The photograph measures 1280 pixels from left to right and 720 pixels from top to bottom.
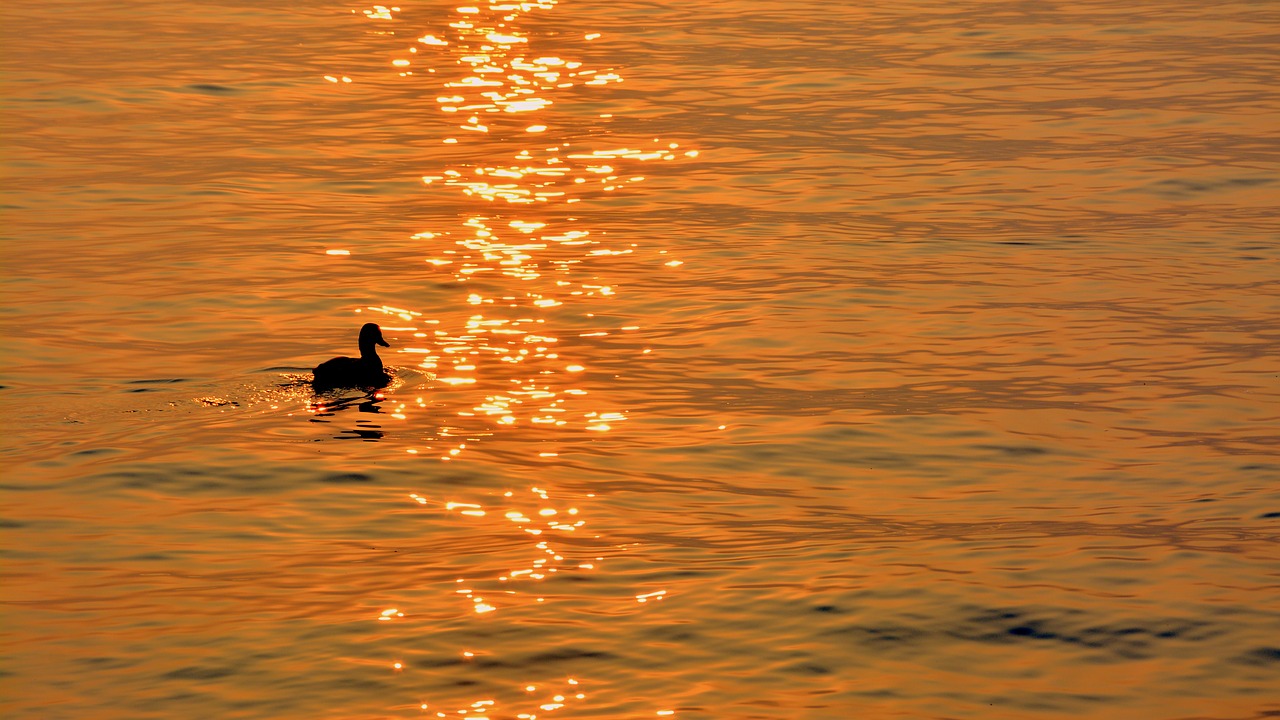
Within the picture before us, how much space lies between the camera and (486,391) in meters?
15.9

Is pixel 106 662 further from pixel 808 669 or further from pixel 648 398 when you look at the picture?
pixel 648 398

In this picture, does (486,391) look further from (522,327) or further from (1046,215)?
(1046,215)

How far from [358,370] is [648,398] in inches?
94.2

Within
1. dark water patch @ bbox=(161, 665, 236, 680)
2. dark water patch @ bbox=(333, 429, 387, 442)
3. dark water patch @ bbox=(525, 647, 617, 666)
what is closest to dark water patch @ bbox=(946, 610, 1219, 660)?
dark water patch @ bbox=(525, 647, 617, 666)

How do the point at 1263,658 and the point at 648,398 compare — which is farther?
the point at 648,398

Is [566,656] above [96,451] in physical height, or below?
below

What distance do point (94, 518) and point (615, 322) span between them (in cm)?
644

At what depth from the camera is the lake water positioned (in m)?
10.5

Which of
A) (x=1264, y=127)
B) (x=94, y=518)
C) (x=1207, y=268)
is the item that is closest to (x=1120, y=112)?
(x=1264, y=127)

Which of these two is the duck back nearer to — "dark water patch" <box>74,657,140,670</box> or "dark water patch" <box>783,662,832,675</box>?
"dark water patch" <box>74,657,140,670</box>

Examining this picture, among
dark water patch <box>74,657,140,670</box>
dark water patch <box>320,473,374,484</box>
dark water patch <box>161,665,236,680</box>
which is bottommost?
dark water patch <box>161,665,236,680</box>

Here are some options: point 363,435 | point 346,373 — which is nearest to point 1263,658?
point 363,435

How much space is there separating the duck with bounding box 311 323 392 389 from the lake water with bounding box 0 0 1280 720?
0.18 m

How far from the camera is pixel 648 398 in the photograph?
51.3ft
